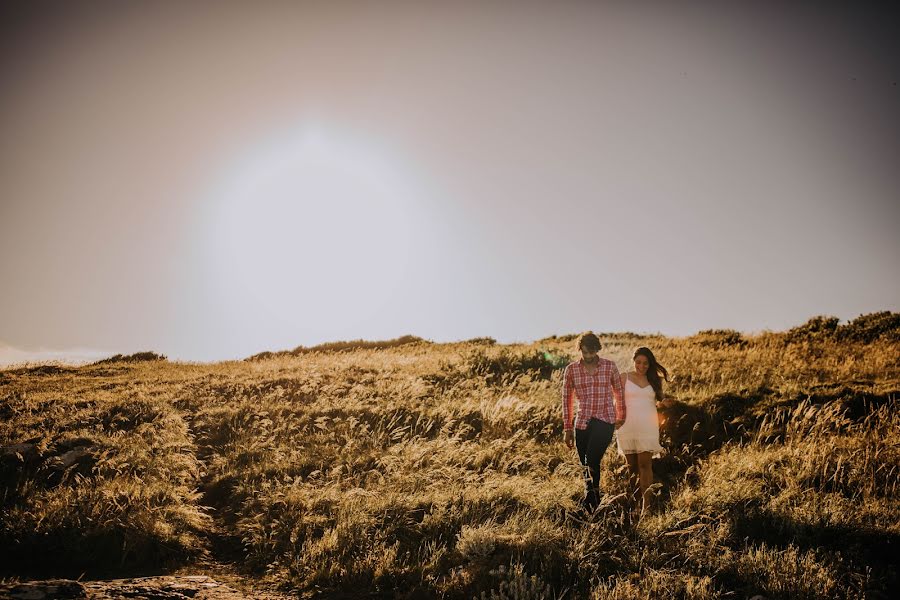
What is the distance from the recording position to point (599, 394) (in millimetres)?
7082

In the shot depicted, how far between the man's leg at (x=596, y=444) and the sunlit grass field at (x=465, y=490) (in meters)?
0.49

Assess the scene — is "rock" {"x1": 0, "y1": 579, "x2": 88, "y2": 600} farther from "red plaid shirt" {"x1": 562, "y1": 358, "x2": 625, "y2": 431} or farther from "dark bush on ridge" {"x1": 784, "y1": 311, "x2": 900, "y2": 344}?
"dark bush on ridge" {"x1": 784, "y1": 311, "x2": 900, "y2": 344}

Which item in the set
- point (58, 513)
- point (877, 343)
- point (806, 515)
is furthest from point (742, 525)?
point (877, 343)

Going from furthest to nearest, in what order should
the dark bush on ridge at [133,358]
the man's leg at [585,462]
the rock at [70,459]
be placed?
1. the dark bush on ridge at [133,358]
2. the rock at [70,459]
3. the man's leg at [585,462]

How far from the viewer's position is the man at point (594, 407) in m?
7.01

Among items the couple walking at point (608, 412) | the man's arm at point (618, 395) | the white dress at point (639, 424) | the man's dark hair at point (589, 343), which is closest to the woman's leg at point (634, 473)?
the couple walking at point (608, 412)

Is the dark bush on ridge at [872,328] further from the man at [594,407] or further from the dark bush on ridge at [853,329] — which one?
the man at [594,407]

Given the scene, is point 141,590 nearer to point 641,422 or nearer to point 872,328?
point 641,422

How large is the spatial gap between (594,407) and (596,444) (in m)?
0.50

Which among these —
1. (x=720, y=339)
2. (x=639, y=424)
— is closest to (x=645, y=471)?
(x=639, y=424)

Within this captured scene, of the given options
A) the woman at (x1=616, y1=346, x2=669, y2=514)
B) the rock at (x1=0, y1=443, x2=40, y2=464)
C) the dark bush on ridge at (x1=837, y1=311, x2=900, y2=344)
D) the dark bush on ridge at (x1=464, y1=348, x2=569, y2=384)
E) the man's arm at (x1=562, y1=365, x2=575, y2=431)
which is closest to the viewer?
the woman at (x1=616, y1=346, x2=669, y2=514)

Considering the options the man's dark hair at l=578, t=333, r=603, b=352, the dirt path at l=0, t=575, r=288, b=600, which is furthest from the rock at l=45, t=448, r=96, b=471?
the man's dark hair at l=578, t=333, r=603, b=352

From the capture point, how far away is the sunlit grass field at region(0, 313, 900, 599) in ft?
17.9

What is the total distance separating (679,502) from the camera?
22.8 ft
